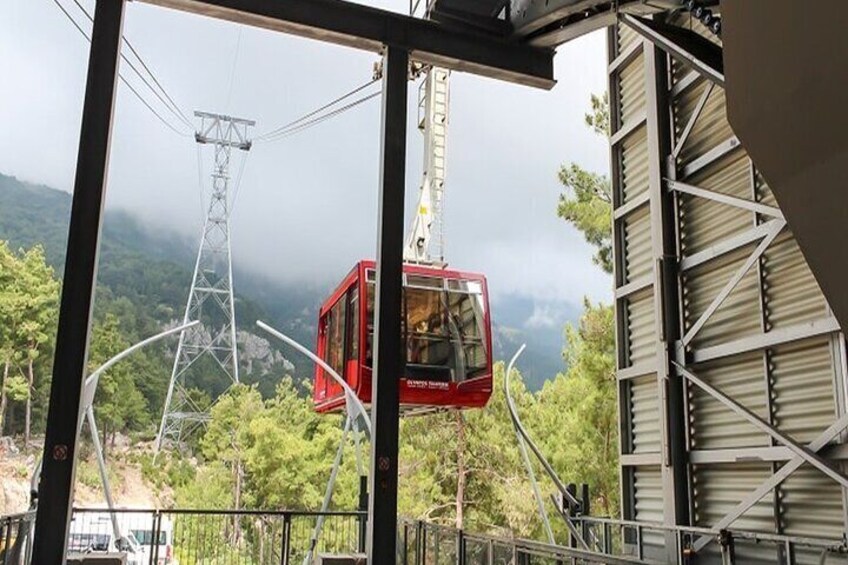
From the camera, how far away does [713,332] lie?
7.41m

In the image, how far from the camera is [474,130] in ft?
327

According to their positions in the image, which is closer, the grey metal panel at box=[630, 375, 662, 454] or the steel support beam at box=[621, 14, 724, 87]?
the steel support beam at box=[621, 14, 724, 87]

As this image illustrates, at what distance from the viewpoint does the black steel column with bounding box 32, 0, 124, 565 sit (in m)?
4.83

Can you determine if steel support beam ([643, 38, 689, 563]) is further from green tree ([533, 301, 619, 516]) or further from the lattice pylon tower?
the lattice pylon tower

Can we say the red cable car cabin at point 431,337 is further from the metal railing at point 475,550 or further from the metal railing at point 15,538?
the metal railing at point 15,538

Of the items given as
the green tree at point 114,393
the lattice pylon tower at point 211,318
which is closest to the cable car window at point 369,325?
the lattice pylon tower at point 211,318

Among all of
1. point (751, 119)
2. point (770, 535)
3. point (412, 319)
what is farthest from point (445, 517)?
point (751, 119)

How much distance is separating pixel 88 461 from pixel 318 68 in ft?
236

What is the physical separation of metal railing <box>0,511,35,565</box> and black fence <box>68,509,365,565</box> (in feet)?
2.20

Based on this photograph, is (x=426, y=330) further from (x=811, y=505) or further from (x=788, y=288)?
(x=811, y=505)

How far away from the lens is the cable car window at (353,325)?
10.4 m

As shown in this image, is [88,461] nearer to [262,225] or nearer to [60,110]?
[60,110]

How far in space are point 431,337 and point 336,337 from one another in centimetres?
170

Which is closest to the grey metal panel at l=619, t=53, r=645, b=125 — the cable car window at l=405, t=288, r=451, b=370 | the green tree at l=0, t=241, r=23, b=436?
the cable car window at l=405, t=288, r=451, b=370
